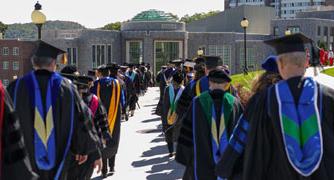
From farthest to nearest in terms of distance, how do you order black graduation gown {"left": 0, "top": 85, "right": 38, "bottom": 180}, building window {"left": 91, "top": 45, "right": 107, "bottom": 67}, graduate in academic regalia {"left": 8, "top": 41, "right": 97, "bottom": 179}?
building window {"left": 91, "top": 45, "right": 107, "bottom": 67} → graduate in academic regalia {"left": 8, "top": 41, "right": 97, "bottom": 179} → black graduation gown {"left": 0, "top": 85, "right": 38, "bottom": 180}

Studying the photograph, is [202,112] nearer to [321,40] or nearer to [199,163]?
[199,163]

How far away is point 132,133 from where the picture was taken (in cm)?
1550

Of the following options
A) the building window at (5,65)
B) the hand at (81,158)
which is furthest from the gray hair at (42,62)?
the building window at (5,65)

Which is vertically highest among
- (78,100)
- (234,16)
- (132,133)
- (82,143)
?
(234,16)

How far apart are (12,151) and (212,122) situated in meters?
2.44

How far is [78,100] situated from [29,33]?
128m

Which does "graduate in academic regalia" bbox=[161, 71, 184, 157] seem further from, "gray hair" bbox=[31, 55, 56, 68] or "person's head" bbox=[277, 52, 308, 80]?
"person's head" bbox=[277, 52, 308, 80]

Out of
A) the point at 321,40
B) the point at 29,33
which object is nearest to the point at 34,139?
the point at 321,40

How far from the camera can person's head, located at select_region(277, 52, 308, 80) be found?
4.49 meters

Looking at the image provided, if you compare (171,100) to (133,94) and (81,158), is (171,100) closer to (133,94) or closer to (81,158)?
(81,158)

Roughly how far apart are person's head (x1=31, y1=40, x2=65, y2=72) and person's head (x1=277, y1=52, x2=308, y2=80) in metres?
2.27

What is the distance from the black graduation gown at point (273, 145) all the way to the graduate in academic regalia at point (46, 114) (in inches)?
75.7

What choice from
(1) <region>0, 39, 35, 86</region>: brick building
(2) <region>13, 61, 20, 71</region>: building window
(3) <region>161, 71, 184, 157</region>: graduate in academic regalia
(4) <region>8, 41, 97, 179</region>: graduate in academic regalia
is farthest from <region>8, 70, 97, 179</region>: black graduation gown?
(2) <region>13, 61, 20, 71</region>: building window

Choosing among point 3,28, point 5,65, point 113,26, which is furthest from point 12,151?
point 3,28
